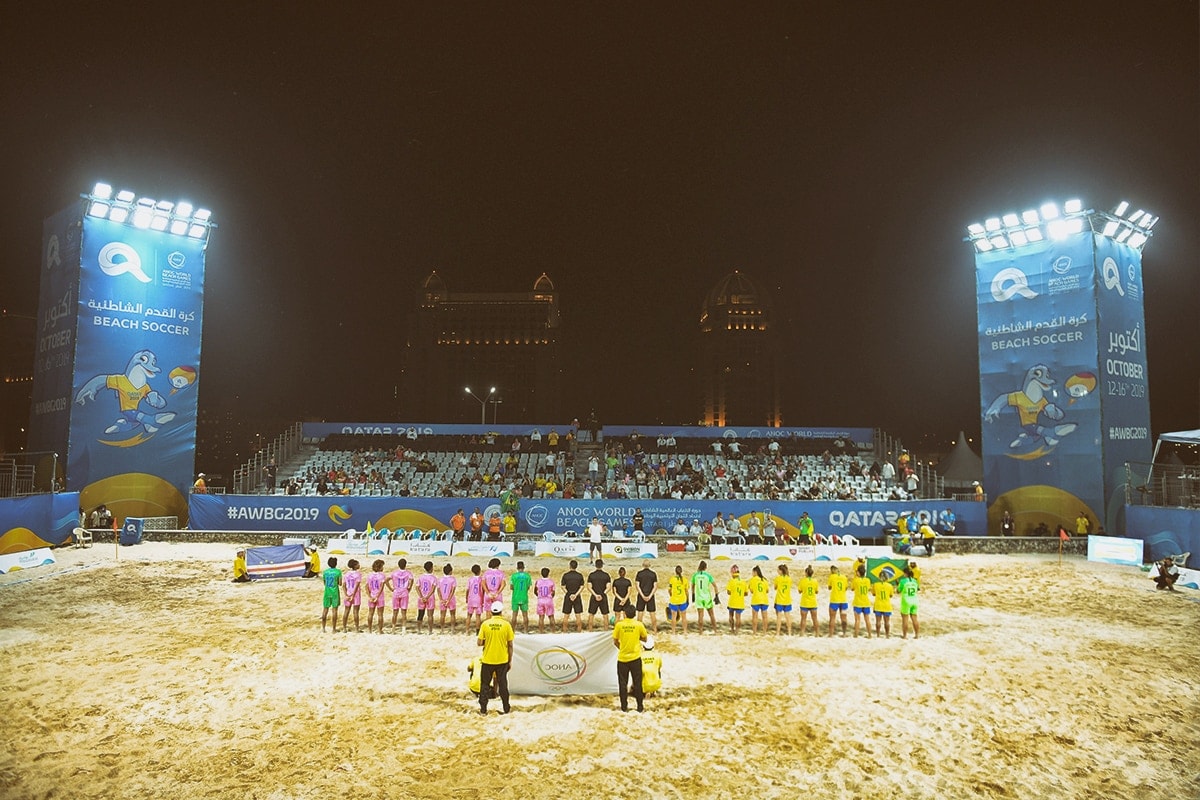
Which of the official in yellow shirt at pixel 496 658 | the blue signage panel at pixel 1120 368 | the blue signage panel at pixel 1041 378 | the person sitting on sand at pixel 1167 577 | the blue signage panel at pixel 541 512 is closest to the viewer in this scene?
the official in yellow shirt at pixel 496 658

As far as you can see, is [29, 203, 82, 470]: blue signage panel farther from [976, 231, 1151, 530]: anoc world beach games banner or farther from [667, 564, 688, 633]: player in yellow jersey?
[976, 231, 1151, 530]: anoc world beach games banner

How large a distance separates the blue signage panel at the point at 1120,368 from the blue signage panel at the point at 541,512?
571 centimetres

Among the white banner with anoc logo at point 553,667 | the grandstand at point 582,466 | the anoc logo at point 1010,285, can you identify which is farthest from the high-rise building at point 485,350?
the white banner with anoc logo at point 553,667

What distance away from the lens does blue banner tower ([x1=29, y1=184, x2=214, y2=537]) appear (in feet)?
94.1

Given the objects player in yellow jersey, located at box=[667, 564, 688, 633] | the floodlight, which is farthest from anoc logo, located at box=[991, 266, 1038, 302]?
the floodlight

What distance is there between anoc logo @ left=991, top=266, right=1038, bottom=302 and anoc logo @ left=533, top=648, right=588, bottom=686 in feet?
97.5

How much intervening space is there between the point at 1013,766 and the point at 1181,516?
2142cm

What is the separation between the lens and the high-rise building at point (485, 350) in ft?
371

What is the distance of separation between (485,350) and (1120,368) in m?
98.0

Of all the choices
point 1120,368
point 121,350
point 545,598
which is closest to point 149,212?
point 121,350

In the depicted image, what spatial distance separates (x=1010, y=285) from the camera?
3080 cm

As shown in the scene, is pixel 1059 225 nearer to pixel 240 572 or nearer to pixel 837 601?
pixel 837 601

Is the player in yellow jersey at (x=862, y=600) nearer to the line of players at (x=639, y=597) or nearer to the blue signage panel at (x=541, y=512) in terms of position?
the line of players at (x=639, y=597)

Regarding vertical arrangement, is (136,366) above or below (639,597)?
above
